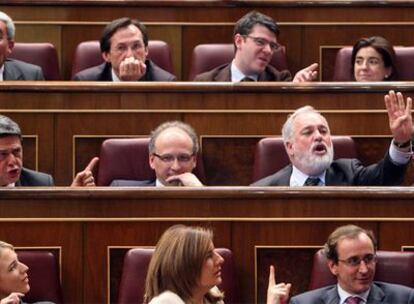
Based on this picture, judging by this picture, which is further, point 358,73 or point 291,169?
point 358,73

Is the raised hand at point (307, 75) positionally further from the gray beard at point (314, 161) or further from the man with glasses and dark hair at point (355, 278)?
the man with glasses and dark hair at point (355, 278)

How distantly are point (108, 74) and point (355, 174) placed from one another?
52 centimetres

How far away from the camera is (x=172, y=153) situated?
2.02m

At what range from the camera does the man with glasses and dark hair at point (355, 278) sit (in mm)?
1764

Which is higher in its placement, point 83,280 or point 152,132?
point 152,132

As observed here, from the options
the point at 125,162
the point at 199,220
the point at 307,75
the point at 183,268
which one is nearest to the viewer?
the point at 183,268

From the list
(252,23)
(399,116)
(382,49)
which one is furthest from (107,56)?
(399,116)

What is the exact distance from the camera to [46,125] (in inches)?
85.5

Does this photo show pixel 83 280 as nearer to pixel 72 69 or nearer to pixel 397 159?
pixel 397 159

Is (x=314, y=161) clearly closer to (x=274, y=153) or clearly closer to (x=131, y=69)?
(x=274, y=153)

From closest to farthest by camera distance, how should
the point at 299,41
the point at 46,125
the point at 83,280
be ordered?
the point at 83,280 → the point at 46,125 → the point at 299,41

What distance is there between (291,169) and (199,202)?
0.75 ft

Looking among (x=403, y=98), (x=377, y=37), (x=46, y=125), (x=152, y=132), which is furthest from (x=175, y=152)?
(x=377, y=37)

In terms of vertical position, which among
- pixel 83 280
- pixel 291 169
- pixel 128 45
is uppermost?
pixel 128 45
